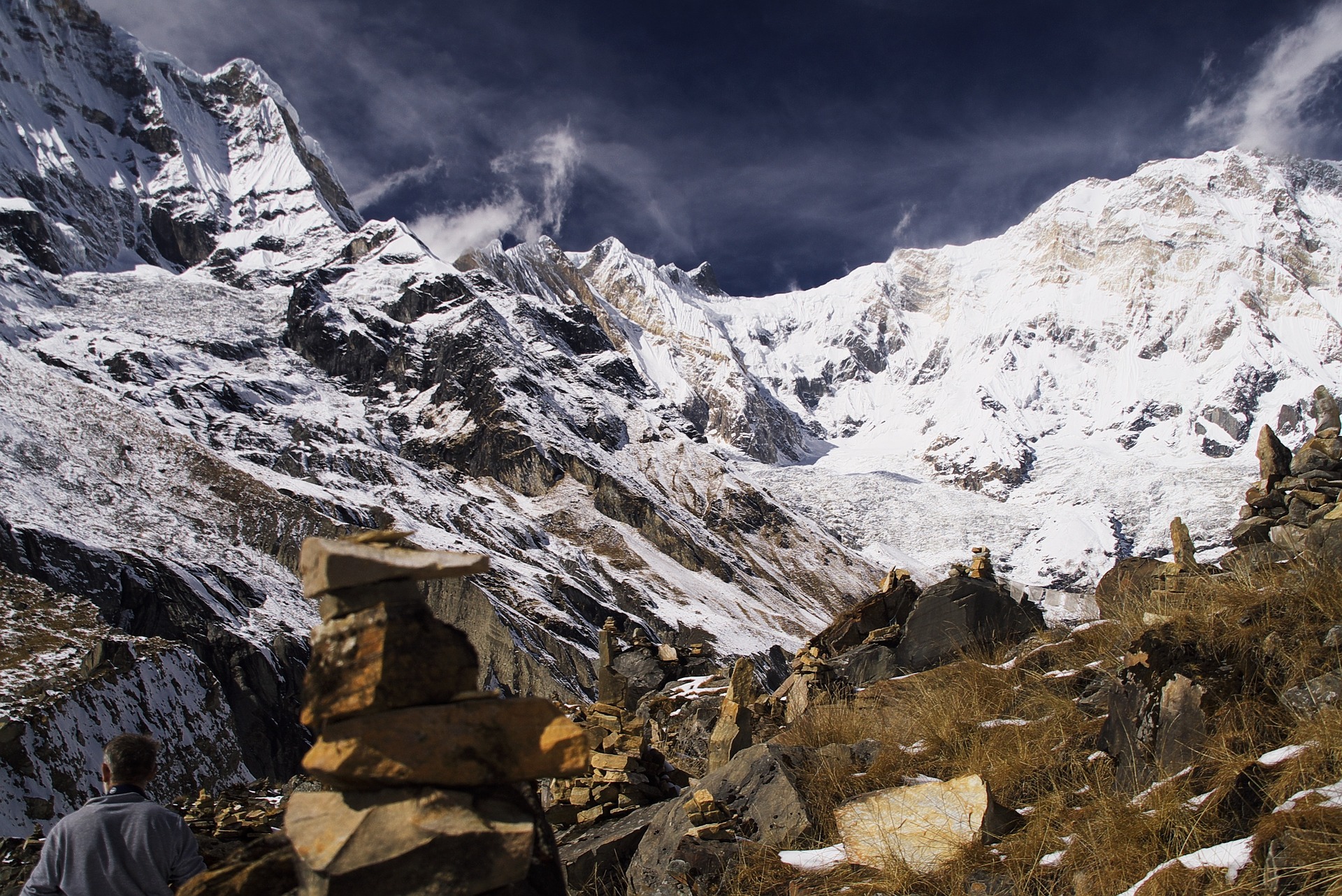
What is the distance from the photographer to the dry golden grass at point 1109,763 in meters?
4.00

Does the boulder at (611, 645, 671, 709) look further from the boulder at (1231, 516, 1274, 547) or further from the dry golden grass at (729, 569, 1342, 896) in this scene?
the boulder at (1231, 516, 1274, 547)

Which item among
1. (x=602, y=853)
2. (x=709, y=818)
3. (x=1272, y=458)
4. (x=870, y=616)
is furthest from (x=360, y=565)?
(x=1272, y=458)

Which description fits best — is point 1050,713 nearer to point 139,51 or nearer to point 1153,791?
point 1153,791

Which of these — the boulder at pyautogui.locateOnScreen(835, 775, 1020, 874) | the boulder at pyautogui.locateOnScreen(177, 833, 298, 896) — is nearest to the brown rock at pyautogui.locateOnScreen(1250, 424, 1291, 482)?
the boulder at pyautogui.locateOnScreen(835, 775, 1020, 874)

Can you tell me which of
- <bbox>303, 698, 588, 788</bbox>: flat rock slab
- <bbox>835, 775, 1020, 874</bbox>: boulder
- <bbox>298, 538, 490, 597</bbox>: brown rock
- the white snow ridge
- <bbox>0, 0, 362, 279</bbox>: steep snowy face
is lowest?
<bbox>835, 775, 1020, 874</bbox>: boulder

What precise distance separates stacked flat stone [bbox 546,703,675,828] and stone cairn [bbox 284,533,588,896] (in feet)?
14.1

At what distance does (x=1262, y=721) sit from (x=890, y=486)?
6063 inches

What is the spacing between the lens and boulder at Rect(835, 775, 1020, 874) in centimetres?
470

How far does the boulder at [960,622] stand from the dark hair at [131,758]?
9.12m

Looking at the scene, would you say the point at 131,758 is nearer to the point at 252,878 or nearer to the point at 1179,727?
the point at 252,878

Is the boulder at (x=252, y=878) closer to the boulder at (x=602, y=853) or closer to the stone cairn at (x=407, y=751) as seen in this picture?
the stone cairn at (x=407, y=751)

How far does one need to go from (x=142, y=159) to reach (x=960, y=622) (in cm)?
18613

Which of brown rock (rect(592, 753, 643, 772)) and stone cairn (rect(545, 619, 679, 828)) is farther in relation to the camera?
brown rock (rect(592, 753, 643, 772))

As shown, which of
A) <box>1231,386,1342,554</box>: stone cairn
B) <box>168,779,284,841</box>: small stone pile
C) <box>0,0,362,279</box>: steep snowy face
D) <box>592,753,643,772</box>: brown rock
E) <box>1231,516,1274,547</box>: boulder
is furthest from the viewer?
<box>0,0,362,279</box>: steep snowy face
